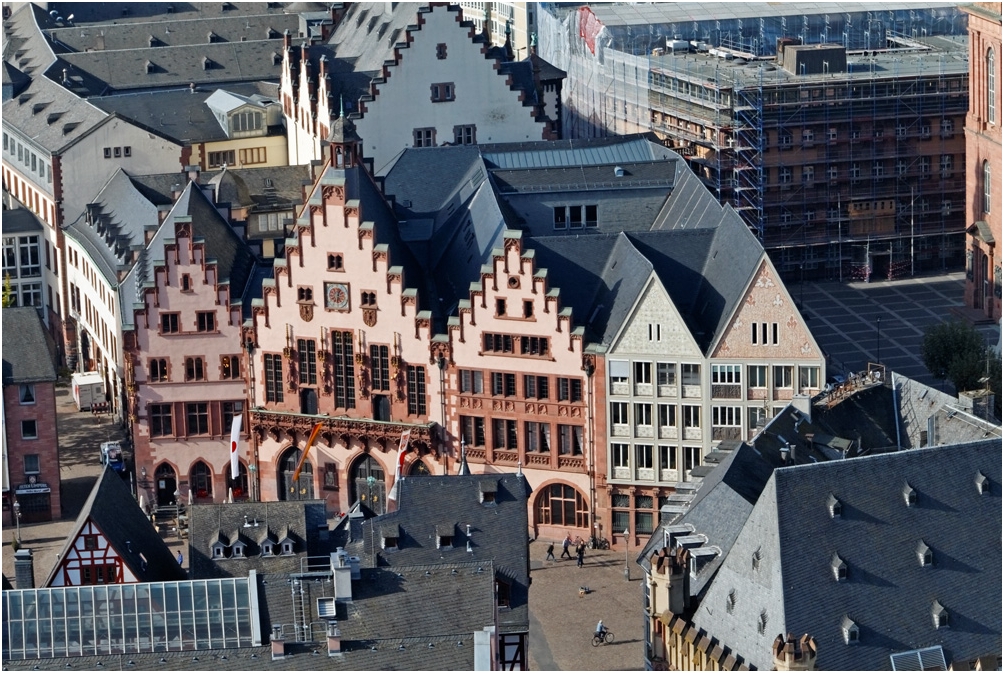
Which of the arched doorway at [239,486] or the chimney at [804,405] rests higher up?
the chimney at [804,405]

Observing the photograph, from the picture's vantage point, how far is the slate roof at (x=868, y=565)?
144750 millimetres

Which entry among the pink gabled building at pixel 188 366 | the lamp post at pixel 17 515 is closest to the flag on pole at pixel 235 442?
the pink gabled building at pixel 188 366

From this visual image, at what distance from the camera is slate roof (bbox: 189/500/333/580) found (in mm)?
155125

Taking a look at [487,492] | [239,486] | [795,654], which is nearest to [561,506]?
[239,486]

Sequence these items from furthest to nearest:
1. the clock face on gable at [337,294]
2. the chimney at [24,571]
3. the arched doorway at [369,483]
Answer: the arched doorway at [369,483] → the clock face on gable at [337,294] → the chimney at [24,571]

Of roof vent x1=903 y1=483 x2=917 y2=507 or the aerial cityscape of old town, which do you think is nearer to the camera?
the aerial cityscape of old town

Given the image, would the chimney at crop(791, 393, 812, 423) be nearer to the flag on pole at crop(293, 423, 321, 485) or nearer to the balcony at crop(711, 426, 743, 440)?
the balcony at crop(711, 426, 743, 440)

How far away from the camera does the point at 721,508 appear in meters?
157

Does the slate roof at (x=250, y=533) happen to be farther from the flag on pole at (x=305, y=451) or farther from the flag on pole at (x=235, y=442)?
the flag on pole at (x=235, y=442)

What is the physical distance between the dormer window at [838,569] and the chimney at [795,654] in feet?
18.4

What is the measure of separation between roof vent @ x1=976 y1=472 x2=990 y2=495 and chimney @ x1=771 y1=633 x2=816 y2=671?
15.8 m

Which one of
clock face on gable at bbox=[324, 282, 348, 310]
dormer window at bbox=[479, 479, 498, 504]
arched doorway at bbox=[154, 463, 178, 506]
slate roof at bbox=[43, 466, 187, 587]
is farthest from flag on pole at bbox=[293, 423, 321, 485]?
dormer window at bbox=[479, 479, 498, 504]

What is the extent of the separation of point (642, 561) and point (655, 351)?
25.8 m

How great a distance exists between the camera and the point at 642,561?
162m
